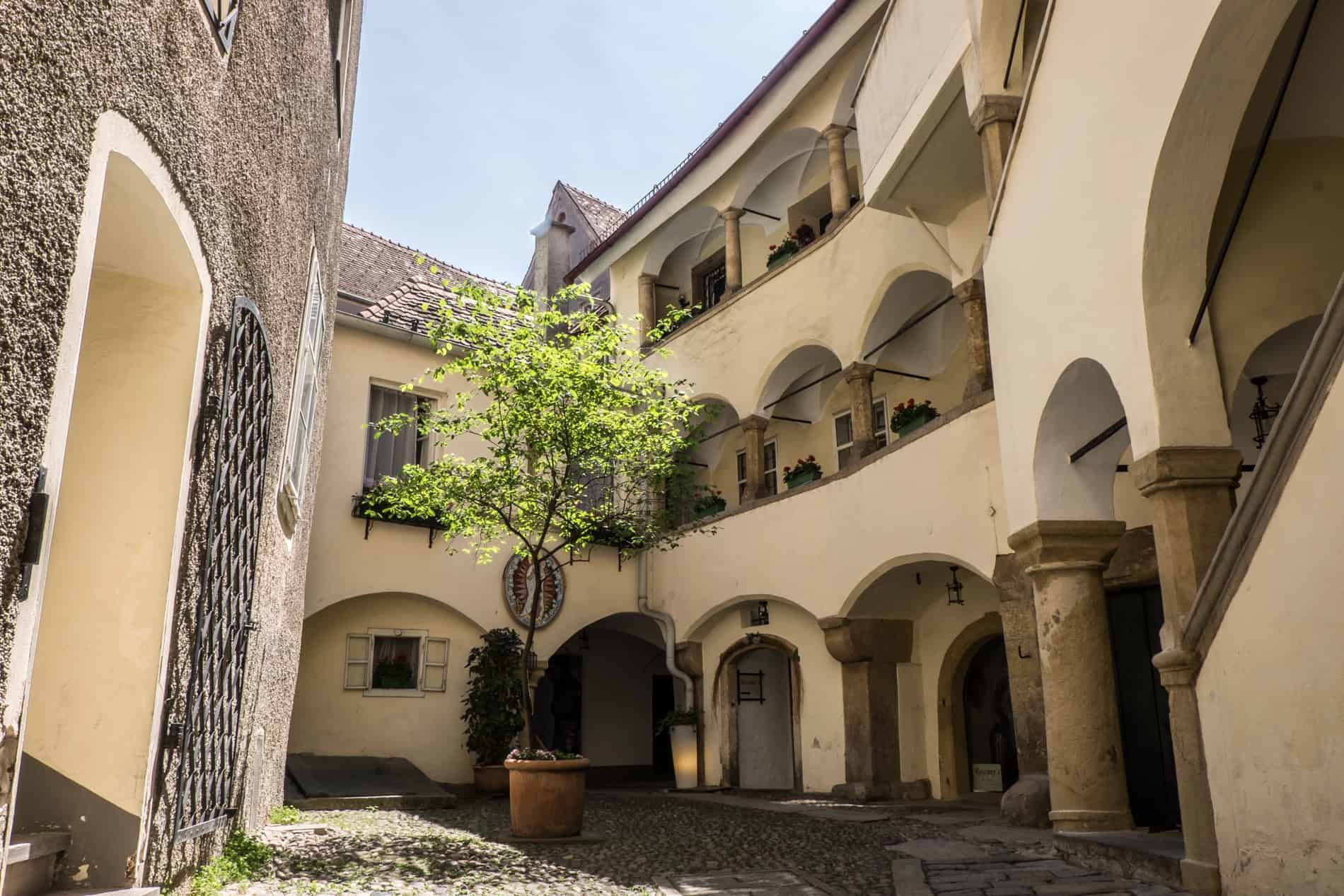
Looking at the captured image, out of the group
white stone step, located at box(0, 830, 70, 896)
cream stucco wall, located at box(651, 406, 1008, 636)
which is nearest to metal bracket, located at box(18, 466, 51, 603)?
white stone step, located at box(0, 830, 70, 896)

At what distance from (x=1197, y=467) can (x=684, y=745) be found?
11172 millimetres

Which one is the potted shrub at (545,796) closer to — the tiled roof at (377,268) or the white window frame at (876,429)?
the white window frame at (876,429)

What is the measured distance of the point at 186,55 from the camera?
3256mm

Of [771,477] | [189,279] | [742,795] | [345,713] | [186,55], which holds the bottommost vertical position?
[742,795]

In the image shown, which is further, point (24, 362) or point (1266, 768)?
point (1266, 768)

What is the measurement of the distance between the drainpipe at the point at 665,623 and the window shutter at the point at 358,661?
4321mm

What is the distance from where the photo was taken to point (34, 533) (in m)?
2.38

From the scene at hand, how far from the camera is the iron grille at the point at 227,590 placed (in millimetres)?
4406

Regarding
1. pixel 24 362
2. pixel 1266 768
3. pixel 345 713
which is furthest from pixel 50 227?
pixel 345 713

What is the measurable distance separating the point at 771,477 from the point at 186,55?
1354 centimetres

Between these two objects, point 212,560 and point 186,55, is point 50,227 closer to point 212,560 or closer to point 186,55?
point 186,55

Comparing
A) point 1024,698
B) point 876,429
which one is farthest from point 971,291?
point 1024,698

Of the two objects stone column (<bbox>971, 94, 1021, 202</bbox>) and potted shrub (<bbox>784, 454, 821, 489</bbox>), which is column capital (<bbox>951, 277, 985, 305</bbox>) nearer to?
stone column (<bbox>971, 94, 1021, 202</bbox>)

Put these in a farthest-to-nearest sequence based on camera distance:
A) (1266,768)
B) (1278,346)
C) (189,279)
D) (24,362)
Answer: (1278,346) → (1266,768) → (189,279) → (24,362)
